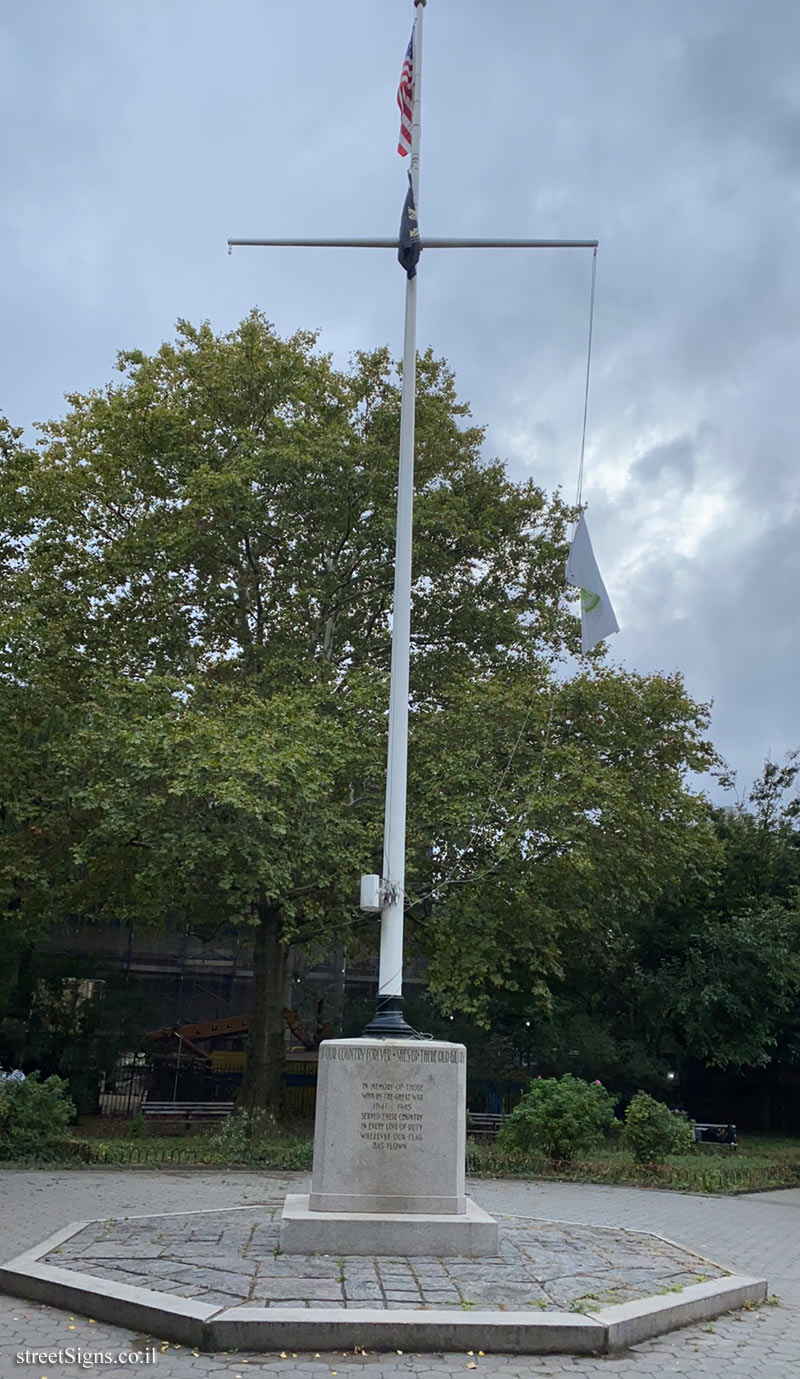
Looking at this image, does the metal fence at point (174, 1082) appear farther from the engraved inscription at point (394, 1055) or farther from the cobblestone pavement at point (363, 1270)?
the engraved inscription at point (394, 1055)

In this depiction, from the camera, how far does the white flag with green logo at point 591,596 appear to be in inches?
548

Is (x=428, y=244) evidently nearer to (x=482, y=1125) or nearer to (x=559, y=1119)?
(x=559, y=1119)

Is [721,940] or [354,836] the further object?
[721,940]

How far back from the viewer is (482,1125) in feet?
83.0

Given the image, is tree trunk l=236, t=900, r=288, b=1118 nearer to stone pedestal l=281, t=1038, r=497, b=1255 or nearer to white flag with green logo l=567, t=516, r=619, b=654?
white flag with green logo l=567, t=516, r=619, b=654

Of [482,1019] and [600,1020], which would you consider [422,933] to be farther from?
[600,1020]

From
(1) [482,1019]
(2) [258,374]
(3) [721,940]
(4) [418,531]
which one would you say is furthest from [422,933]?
(2) [258,374]

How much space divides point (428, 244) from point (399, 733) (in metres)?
5.60

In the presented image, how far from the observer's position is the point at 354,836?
1994 centimetres

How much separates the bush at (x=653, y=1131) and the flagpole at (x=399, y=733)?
27.8ft

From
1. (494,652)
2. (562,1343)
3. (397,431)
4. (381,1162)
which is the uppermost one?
(397,431)

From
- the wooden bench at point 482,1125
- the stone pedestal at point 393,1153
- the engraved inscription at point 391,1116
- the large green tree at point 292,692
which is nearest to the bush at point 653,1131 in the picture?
the large green tree at point 292,692

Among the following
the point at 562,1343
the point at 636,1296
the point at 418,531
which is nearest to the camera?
the point at 562,1343

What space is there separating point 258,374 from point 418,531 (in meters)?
4.71
